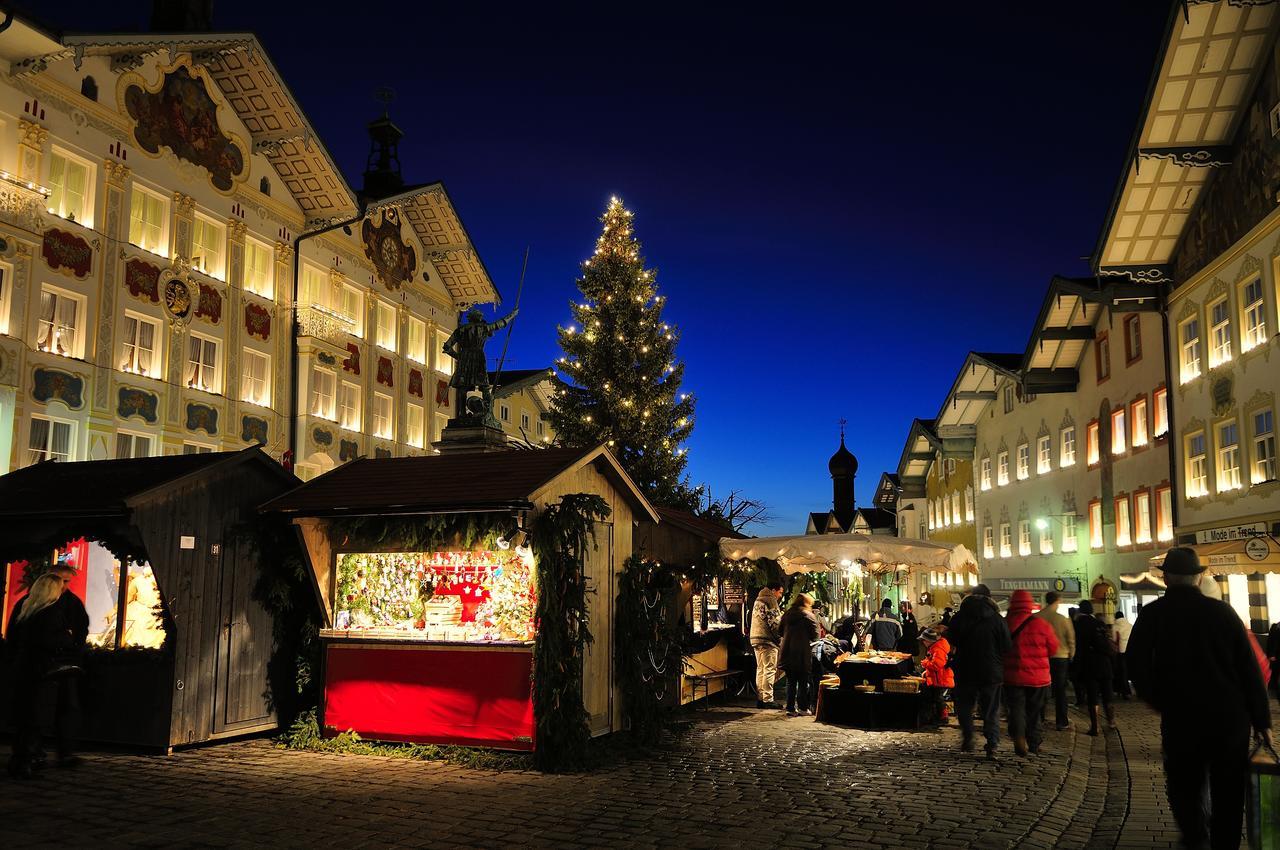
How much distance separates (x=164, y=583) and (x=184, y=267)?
46.9 ft

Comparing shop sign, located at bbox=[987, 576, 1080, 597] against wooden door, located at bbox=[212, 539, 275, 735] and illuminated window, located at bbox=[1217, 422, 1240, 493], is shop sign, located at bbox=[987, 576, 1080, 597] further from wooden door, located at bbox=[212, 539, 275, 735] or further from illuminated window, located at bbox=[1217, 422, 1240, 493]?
wooden door, located at bbox=[212, 539, 275, 735]

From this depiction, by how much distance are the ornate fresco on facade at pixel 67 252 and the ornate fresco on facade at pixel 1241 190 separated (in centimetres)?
2295

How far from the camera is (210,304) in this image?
24359 mm

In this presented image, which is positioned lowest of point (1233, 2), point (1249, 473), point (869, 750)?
point (869, 750)

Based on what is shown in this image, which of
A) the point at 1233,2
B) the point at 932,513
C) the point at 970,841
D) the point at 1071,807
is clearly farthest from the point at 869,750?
the point at 932,513

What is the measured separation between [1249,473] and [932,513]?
29513 mm

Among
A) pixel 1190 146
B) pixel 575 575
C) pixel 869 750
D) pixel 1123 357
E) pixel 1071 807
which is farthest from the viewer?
pixel 1123 357

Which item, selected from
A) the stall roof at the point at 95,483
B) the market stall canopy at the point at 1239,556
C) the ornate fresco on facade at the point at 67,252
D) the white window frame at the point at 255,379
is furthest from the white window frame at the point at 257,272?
the market stall canopy at the point at 1239,556

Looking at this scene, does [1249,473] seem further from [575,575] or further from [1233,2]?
[575,575]

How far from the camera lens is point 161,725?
1120 centimetres


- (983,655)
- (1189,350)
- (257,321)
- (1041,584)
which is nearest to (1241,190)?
(1189,350)

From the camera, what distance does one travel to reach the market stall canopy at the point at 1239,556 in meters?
18.8

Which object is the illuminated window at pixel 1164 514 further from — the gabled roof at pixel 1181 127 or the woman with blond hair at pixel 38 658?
the woman with blond hair at pixel 38 658

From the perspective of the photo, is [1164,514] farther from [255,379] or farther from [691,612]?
[255,379]
